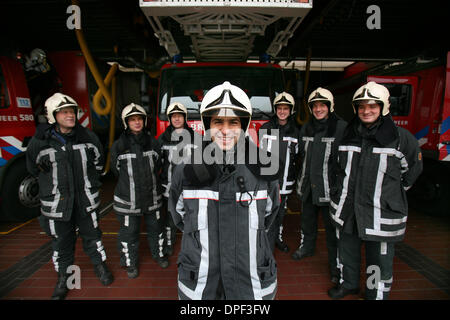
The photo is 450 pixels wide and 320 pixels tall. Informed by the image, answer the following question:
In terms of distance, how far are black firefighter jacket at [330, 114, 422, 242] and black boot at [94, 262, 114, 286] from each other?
2.52m

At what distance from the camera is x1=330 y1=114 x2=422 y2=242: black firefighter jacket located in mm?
2047

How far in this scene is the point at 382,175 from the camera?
2061 mm

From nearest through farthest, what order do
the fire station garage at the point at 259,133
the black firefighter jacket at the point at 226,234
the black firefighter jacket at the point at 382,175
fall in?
the black firefighter jacket at the point at 226,234
the black firefighter jacket at the point at 382,175
the fire station garage at the point at 259,133

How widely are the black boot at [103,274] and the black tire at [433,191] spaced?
5.26m

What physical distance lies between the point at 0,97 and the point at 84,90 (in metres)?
1.87

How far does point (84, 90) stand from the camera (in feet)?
18.0

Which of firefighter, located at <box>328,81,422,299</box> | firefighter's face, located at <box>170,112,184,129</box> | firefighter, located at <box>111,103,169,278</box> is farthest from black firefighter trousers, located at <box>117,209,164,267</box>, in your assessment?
firefighter, located at <box>328,81,422,299</box>

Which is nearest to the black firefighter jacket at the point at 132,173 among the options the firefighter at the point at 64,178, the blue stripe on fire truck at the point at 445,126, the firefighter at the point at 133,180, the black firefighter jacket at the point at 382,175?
the firefighter at the point at 133,180

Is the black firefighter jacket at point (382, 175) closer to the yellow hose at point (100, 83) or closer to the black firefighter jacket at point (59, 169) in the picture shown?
the black firefighter jacket at point (59, 169)

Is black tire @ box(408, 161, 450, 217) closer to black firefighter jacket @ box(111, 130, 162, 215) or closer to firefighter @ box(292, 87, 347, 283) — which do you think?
firefighter @ box(292, 87, 347, 283)

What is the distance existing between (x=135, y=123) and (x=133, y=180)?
2.03 feet

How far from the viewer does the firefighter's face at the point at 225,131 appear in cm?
141

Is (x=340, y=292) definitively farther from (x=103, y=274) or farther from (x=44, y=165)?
(x=44, y=165)

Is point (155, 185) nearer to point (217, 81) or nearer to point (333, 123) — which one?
point (217, 81)
